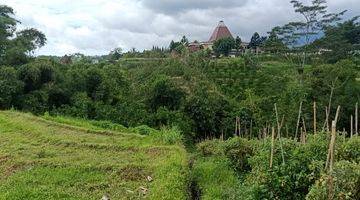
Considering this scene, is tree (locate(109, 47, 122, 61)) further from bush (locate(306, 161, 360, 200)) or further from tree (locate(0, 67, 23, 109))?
bush (locate(306, 161, 360, 200))

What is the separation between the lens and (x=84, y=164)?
41.4ft

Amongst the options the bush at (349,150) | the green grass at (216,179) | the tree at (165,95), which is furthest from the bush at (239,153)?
the tree at (165,95)

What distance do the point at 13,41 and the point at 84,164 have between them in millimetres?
19244

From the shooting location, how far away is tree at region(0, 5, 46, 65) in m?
25.8

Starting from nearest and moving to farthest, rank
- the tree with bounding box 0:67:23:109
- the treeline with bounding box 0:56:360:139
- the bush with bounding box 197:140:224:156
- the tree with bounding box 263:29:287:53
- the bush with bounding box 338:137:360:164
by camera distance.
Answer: the bush with bounding box 338:137:360:164
the bush with bounding box 197:140:224:156
the tree with bounding box 0:67:23:109
the treeline with bounding box 0:56:360:139
the tree with bounding box 263:29:287:53

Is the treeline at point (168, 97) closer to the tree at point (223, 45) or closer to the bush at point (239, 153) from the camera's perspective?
the bush at point (239, 153)

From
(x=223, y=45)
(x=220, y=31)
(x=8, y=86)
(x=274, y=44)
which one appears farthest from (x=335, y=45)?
(x=8, y=86)

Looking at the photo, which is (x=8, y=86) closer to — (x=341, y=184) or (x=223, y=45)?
(x=341, y=184)

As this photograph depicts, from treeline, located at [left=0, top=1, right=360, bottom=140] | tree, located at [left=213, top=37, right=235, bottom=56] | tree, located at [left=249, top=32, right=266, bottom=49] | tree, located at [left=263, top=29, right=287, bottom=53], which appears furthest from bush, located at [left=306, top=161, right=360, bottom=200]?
tree, located at [left=249, top=32, right=266, bottom=49]

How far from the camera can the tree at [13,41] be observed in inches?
1014

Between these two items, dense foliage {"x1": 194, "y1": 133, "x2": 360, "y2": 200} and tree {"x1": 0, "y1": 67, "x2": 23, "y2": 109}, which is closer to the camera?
dense foliage {"x1": 194, "y1": 133, "x2": 360, "y2": 200}

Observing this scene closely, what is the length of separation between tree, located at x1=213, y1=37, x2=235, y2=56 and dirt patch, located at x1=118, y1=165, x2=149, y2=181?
3370cm

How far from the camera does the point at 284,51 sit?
3797 centimetres

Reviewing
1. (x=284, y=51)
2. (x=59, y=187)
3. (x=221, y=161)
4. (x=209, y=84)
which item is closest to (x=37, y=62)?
(x=209, y=84)
